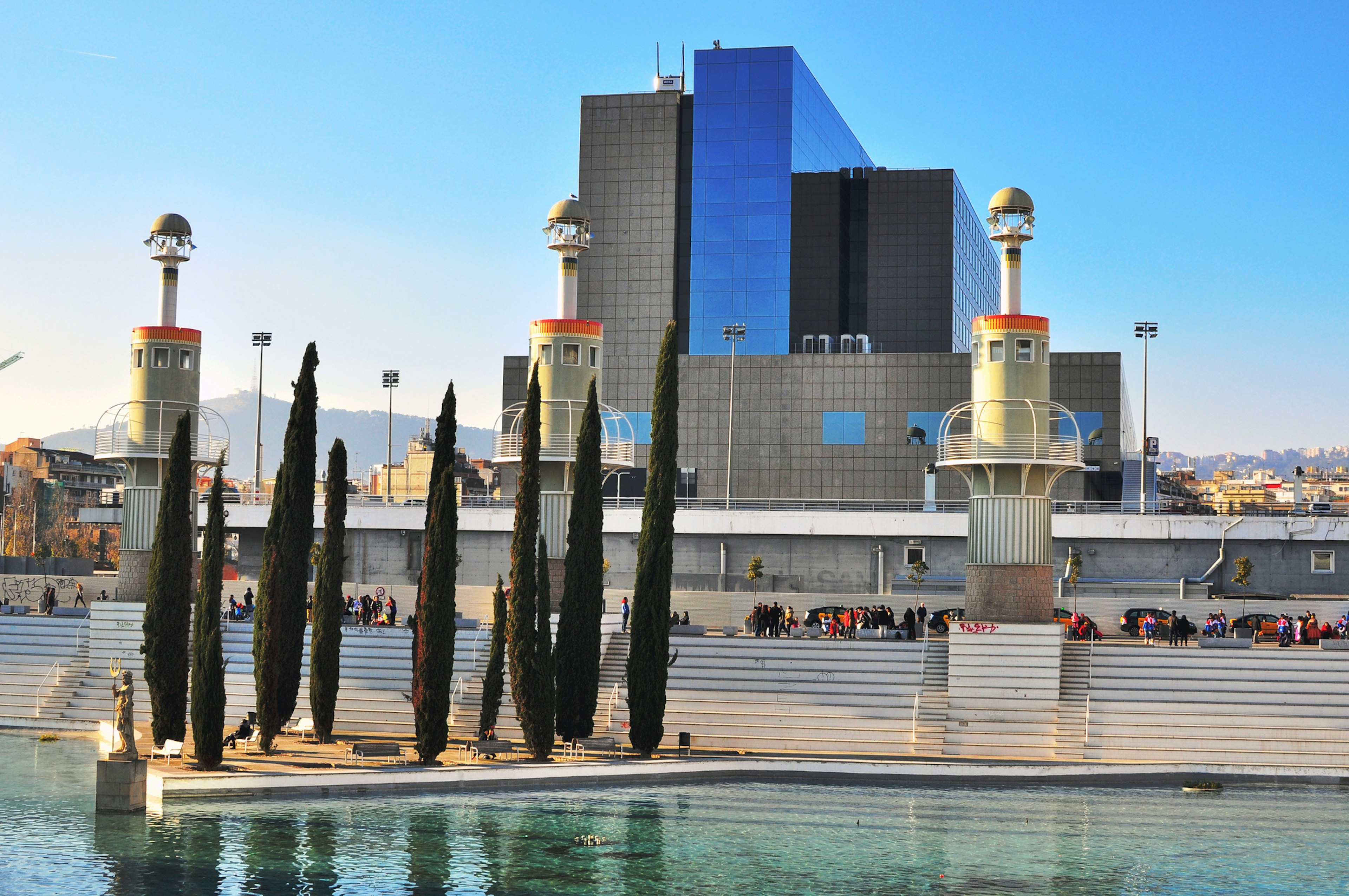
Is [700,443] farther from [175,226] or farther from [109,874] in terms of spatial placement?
[109,874]

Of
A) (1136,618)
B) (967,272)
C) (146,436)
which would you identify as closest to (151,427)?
(146,436)

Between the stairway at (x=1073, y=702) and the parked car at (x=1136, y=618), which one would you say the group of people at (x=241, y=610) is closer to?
the stairway at (x=1073, y=702)

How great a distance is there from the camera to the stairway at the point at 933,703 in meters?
38.2

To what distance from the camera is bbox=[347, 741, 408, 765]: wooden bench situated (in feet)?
113

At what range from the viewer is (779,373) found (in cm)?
7956

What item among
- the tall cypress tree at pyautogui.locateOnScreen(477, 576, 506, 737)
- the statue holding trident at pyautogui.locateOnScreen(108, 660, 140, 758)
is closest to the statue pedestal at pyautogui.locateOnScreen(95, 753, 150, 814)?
the statue holding trident at pyautogui.locateOnScreen(108, 660, 140, 758)

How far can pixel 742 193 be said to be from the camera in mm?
86000

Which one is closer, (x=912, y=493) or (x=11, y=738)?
(x=11, y=738)

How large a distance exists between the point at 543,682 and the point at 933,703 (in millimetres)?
12046

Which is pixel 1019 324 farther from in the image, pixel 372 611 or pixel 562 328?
pixel 372 611

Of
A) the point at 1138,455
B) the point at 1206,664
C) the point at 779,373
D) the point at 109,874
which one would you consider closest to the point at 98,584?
the point at 779,373

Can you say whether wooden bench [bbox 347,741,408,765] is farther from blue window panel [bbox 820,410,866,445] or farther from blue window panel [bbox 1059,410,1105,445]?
blue window panel [bbox 1059,410,1105,445]

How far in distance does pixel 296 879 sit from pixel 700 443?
5749 centimetres

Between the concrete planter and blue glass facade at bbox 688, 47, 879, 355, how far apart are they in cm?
4504
